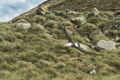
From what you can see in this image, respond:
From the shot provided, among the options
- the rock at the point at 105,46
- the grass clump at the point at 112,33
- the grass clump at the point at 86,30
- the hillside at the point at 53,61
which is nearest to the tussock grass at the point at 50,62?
the hillside at the point at 53,61

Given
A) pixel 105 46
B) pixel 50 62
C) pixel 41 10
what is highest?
pixel 41 10

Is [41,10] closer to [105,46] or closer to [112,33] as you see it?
[112,33]

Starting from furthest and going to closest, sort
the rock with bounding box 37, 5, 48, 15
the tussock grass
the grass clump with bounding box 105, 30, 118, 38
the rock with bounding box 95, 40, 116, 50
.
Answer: the rock with bounding box 37, 5, 48, 15, the grass clump with bounding box 105, 30, 118, 38, the rock with bounding box 95, 40, 116, 50, the tussock grass

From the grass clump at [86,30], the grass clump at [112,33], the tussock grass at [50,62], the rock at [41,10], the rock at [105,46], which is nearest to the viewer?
the tussock grass at [50,62]

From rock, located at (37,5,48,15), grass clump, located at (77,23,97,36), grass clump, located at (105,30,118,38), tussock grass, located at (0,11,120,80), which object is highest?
rock, located at (37,5,48,15)

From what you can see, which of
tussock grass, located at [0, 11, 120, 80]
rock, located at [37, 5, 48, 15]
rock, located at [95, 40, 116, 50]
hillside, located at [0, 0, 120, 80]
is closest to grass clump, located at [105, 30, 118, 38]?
hillside, located at [0, 0, 120, 80]

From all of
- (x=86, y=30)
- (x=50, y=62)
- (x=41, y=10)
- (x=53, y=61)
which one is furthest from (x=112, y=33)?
(x=41, y=10)

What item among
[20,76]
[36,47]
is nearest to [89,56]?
[36,47]

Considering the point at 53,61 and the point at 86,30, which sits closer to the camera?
the point at 53,61

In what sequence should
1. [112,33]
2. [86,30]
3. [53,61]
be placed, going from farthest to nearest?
[86,30] < [112,33] < [53,61]

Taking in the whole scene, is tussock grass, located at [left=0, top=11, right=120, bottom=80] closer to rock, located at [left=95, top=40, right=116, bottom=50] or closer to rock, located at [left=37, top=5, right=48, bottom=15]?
rock, located at [left=95, top=40, right=116, bottom=50]

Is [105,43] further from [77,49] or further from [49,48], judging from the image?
[49,48]

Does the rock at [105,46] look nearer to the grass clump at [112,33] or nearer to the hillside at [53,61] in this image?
the hillside at [53,61]

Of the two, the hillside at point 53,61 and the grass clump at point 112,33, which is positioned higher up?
the grass clump at point 112,33
